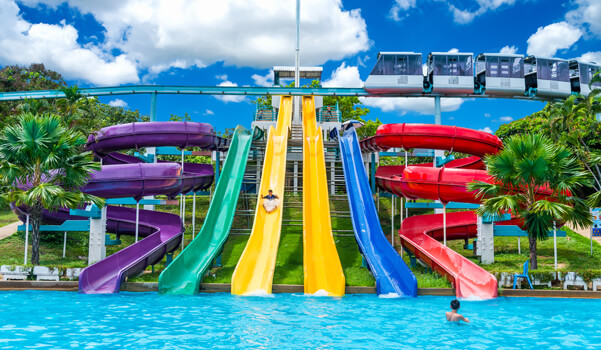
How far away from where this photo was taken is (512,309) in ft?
35.2

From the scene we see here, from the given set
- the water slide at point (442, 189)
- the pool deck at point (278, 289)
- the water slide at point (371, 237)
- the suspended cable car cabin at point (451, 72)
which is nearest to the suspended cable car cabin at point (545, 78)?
the suspended cable car cabin at point (451, 72)

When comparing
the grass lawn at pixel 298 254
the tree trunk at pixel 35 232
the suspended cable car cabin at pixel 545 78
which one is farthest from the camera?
the suspended cable car cabin at pixel 545 78

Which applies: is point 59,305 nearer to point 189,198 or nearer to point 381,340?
point 381,340

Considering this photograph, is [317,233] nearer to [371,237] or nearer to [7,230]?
[371,237]

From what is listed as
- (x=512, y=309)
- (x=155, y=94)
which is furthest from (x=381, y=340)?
(x=155, y=94)

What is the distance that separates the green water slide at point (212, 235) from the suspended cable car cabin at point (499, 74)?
59.5 ft

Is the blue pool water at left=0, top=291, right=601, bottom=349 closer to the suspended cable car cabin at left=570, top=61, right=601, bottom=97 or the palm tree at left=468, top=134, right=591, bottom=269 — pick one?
the palm tree at left=468, top=134, right=591, bottom=269

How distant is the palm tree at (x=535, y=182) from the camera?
13.4m

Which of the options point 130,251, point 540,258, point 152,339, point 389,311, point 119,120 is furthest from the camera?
point 119,120

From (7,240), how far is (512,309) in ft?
62.5

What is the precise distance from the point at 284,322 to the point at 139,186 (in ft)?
27.8

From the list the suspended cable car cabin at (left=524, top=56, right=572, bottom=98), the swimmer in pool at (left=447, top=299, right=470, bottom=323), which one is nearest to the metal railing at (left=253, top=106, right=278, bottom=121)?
the suspended cable car cabin at (left=524, top=56, right=572, bottom=98)

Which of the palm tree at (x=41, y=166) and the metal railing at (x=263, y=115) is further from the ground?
the metal railing at (x=263, y=115)

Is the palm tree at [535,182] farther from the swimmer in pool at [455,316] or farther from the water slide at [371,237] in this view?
the swimmer in pool at [455,316]
